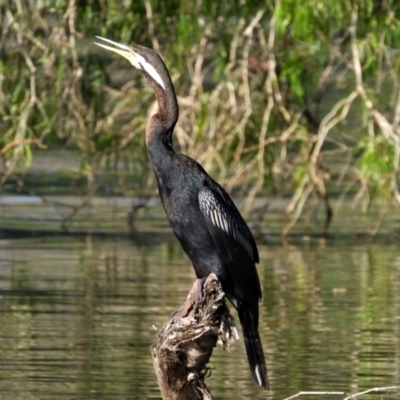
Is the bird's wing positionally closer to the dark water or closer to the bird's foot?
the bird's foot

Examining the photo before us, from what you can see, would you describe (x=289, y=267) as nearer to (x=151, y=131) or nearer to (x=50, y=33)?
(x=50, y=33)

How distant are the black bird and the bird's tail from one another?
13 cm

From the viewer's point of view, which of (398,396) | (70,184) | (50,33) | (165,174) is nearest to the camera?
(165,174)

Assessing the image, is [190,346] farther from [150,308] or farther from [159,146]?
[150,308]

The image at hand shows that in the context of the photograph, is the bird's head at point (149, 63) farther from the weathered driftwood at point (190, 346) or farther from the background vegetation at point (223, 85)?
the background vegetation at point (223, 85)

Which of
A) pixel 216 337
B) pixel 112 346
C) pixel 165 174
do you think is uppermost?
pixel 165 174

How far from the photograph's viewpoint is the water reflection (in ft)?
31.4

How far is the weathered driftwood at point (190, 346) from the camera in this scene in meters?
7.43

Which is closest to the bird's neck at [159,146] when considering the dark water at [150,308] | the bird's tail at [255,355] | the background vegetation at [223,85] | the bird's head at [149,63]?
the bird's head at [149,63]

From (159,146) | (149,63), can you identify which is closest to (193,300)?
(159,146)

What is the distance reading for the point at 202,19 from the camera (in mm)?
17562

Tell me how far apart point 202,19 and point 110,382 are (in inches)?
340

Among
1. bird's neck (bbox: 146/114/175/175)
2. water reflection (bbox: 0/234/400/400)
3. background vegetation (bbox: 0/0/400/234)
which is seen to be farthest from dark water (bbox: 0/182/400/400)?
bird's neck (bbox: 146/114/175/175)

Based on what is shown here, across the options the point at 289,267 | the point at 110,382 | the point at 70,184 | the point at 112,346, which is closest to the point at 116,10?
the point at 289,267
